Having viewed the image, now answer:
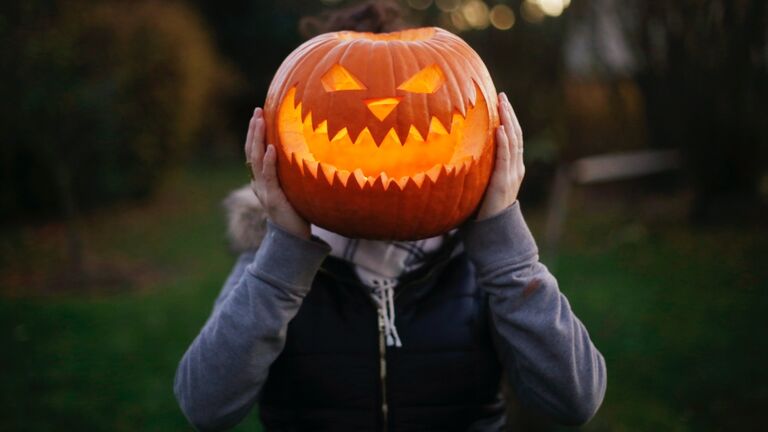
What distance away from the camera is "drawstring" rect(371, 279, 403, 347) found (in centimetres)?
198

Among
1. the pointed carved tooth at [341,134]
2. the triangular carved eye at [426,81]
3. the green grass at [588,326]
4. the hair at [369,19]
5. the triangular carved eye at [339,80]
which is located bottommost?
the green grass at [588,326]

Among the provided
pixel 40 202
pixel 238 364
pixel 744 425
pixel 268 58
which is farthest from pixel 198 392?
pixel 268 58

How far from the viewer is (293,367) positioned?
6.64 ft

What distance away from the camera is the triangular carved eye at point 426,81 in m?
1.89

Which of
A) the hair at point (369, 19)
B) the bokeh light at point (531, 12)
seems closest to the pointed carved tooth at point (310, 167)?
the hair at point (369, 19)

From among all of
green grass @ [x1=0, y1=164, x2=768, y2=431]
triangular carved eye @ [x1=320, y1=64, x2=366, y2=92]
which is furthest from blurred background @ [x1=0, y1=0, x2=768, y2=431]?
triangular carved eye @ [x1=320, y1=64, x2=366, y2=92]

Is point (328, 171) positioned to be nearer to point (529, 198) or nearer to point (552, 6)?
point (552, 6)

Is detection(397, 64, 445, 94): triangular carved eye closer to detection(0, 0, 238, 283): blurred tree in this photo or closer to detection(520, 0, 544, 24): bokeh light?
detection(0, 0, 238, 283): blurred tree

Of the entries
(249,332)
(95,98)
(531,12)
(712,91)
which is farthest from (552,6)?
(249,332)

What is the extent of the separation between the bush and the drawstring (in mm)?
6284

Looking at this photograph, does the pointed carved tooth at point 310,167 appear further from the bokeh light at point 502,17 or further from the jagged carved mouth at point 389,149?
the bokeh light at point 502,17

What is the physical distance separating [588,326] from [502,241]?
4.17 m

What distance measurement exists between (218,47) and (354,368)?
17.7 metres

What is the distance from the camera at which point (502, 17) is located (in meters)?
9.18
